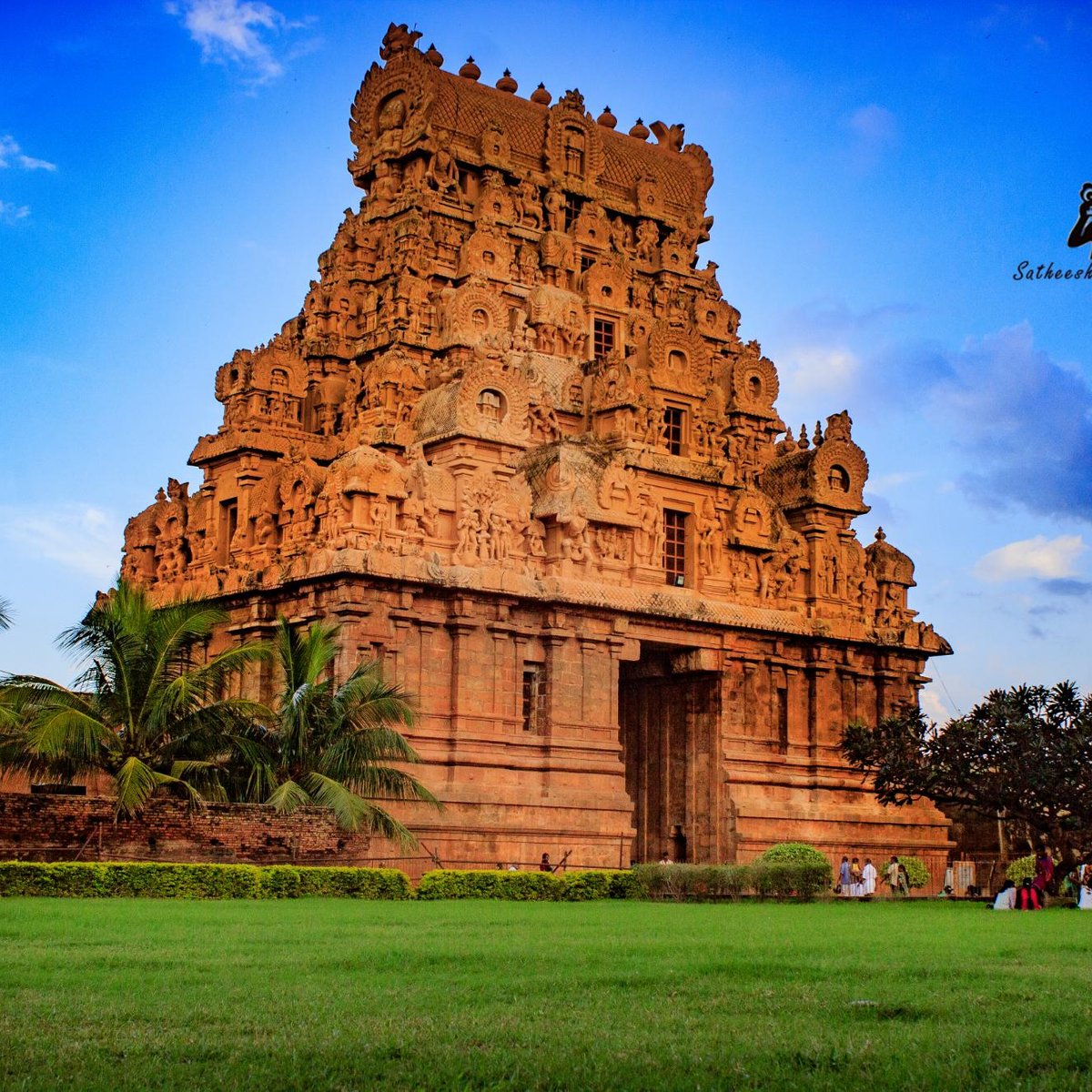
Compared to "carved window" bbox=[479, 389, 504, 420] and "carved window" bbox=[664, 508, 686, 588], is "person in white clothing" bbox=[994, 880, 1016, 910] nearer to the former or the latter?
"carved window" bbox=[664, 508, 686, 588]

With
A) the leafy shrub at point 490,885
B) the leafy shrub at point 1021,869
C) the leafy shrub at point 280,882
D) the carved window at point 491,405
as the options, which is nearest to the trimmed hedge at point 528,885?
the leafy shrub at point 490,885

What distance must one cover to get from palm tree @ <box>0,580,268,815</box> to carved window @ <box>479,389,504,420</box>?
1072cm

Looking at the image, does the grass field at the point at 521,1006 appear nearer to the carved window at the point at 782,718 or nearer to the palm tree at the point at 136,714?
the palm tree at the point at 136,714

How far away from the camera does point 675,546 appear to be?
45156mm

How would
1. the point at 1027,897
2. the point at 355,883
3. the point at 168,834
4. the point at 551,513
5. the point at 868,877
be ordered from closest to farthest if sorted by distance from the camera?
the point at 168,834, the point at 355,883, the point at 1027,897, the point at 551,513, the point at 868,877

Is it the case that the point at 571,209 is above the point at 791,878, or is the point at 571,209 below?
Result: above

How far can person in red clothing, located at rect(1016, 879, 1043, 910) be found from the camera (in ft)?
109

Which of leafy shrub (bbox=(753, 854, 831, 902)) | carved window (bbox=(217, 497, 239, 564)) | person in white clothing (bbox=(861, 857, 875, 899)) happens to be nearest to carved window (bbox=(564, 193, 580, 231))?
carved window (bbox=(217, 497, 239, 564))

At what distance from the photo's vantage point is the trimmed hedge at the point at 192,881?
2572 centimetres

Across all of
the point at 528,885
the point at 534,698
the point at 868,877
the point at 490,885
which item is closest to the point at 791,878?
the point at 528,885

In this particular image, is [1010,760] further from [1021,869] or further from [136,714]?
[136,714]

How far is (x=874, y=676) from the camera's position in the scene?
48.5 m

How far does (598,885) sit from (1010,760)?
30.6 ft

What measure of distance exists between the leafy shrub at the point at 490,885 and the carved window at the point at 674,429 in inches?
592
